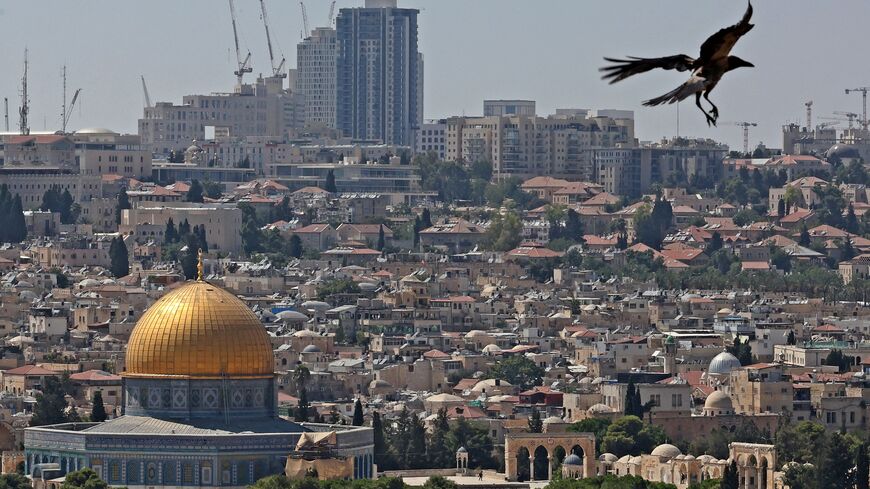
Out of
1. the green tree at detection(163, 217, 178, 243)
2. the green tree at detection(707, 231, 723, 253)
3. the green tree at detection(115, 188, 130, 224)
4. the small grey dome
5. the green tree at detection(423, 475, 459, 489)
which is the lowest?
the small grey dome

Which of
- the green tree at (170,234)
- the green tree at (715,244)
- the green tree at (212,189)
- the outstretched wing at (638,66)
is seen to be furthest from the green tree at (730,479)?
the green tree at (212,189)

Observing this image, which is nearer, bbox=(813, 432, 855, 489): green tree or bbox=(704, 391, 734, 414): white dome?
bbox=(813, 432, 855, 489): green tree

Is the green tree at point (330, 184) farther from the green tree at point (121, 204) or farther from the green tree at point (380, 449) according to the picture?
the green tree at point (380, 449)

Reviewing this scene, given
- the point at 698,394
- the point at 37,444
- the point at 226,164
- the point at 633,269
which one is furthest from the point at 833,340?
the point at 226,164

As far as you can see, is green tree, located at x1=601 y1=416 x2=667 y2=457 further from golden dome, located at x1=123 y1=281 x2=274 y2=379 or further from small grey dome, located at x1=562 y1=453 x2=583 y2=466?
golden dome, located at x1=123 y1=281 x2=274 y2=379

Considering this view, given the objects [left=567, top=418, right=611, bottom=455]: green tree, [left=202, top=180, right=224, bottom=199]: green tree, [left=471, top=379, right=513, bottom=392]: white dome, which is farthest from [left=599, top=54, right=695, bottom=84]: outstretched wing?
[left=202, top=180, right=224, bottom=199]: green tree

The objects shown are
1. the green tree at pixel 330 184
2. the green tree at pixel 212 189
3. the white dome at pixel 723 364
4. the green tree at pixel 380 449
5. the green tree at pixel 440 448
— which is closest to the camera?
the green tree at pixel 380 449
